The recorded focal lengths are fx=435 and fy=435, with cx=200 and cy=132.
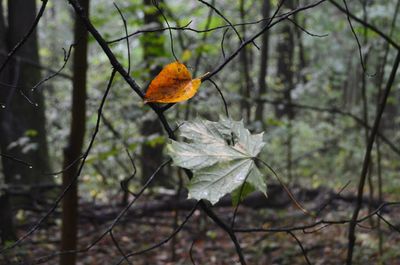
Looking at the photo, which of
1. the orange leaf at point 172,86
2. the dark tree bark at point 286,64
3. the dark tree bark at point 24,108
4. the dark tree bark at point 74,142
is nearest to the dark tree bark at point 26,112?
the dark tree bark at point 24,108

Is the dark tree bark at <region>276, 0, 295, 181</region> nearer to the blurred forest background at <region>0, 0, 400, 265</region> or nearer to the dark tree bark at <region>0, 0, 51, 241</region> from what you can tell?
the blurred forest background at <region>0, 0, 400, 265</region>

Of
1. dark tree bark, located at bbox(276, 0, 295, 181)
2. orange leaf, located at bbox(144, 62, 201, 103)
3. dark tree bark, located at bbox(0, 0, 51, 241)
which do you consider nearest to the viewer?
orange leaf, located at bbox(144, 62, 201, 103)

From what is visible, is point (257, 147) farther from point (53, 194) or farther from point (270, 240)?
point (53, 194)

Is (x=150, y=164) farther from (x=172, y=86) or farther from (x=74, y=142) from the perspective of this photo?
(x=172, y=86)

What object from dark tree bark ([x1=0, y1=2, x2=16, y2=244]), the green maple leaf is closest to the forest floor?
dark tree bark ([x1=0, y1=2, x2=16, y2=244])

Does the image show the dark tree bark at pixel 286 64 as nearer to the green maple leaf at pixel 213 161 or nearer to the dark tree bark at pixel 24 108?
the dark tree bark at pixel 24 108

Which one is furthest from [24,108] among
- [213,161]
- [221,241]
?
[213,161]

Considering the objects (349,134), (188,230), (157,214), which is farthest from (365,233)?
(349,134)
